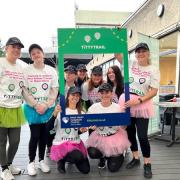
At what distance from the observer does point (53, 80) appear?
298cm

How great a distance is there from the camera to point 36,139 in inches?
118

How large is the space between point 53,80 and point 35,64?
0.27 metres

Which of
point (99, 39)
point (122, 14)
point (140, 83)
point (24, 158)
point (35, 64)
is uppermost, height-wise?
point (122, 14)

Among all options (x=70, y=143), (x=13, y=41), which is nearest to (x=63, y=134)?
(x=70, y=143)

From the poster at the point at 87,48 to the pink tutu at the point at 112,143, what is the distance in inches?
13.0

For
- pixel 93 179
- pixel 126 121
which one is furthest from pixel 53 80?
pixel 93 179

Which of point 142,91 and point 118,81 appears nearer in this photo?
point 142,91

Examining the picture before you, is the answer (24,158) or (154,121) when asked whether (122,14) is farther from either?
(24,158)

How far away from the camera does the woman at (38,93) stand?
9.43 feet

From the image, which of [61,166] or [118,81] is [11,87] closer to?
[61,166]

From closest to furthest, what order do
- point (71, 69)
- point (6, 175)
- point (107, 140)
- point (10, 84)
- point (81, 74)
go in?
point (10, 84), point (6, 175), point (107, 140), point (71, 69), point (81, 74)

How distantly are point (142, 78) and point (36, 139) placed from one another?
1.37 meters

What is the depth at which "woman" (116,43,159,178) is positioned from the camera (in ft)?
9.41

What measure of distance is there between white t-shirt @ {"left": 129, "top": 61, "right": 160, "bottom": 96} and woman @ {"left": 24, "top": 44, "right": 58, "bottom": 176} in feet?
2.84
